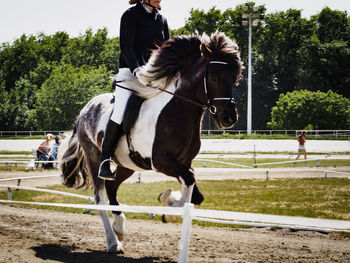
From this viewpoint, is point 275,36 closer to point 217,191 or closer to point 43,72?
point 43,72

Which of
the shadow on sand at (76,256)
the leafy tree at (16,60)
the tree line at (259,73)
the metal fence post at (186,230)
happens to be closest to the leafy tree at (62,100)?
the tree line at (259,73)

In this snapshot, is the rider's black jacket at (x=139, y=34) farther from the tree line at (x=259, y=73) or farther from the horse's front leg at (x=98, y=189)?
the tree line at (x=259, y=73)

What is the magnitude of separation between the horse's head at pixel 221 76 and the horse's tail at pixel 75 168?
10.4 feet

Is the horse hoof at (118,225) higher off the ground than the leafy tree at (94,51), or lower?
lower

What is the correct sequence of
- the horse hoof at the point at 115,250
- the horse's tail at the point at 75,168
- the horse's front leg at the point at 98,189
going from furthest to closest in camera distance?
the horse's tail at the point at 75,168 → the horse's front leg at the point at 98,189 → the horse hoof at the point at 115,250

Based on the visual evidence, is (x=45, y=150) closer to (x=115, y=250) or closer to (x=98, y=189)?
(x=98, y=189)

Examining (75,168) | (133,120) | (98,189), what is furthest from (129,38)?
(75,168)

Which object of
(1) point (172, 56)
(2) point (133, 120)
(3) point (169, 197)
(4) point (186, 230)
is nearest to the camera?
(4) point (186, 230)

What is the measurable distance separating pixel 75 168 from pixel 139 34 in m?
2.74

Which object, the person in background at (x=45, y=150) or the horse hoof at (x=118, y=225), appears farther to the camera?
the person in background at (x=45, y=150)

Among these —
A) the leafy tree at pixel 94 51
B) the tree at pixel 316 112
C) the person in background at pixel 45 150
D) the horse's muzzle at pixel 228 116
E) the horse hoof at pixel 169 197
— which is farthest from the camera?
the leafy tree at pixel 94 51

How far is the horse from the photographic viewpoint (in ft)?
15.7

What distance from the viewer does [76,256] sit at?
5629 millimetres

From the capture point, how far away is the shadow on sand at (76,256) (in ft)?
17.7
